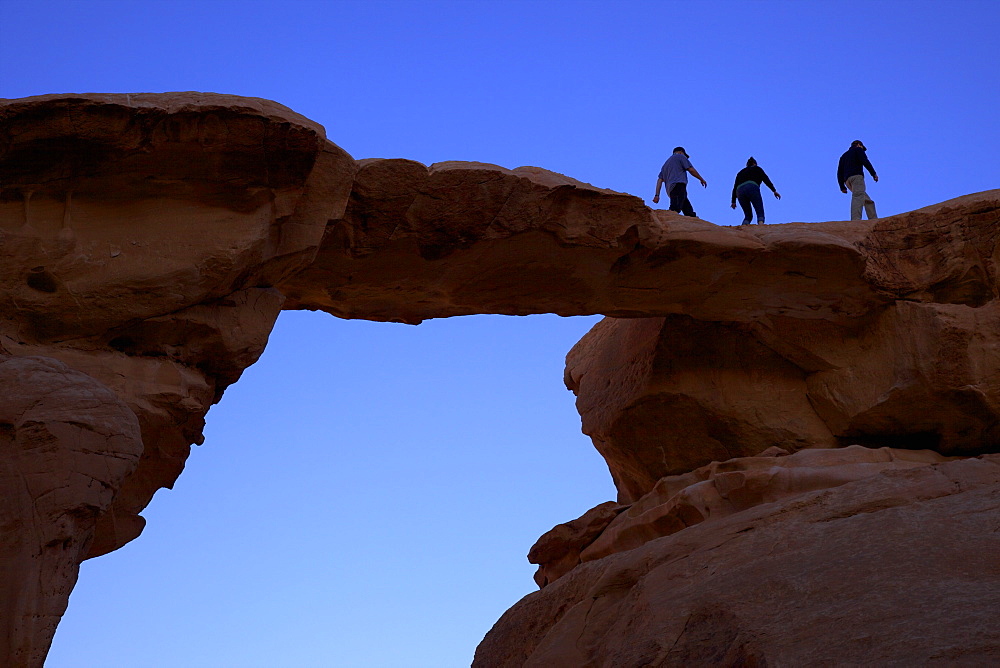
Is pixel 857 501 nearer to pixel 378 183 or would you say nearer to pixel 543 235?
pixel 543 235

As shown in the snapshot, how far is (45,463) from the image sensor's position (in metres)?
7.45

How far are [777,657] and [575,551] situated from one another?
646 cm

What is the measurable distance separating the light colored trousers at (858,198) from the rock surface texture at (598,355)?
1.14 meters

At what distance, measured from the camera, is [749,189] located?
1331 centimetres

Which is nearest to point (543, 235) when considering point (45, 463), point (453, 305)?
point (453, 305)

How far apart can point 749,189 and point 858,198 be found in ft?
4.29

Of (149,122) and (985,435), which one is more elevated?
(149,122)

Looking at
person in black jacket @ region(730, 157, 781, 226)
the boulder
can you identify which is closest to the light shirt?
person in black jacket @ region(730, 157, 781, 226)

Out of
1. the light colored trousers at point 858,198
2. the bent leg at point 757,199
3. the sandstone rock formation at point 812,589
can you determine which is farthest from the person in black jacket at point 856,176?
the sandstone rock formation at point 812,589

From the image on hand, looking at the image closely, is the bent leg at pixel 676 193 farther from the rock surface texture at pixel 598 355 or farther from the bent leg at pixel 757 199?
the rock surface texture at pixel 598 355

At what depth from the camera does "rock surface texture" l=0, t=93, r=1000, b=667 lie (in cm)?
644

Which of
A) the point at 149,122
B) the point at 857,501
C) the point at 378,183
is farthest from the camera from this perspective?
the point at 378,183

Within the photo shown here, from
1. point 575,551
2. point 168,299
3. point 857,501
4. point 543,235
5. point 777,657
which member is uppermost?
point 543,235

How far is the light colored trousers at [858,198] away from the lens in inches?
512
